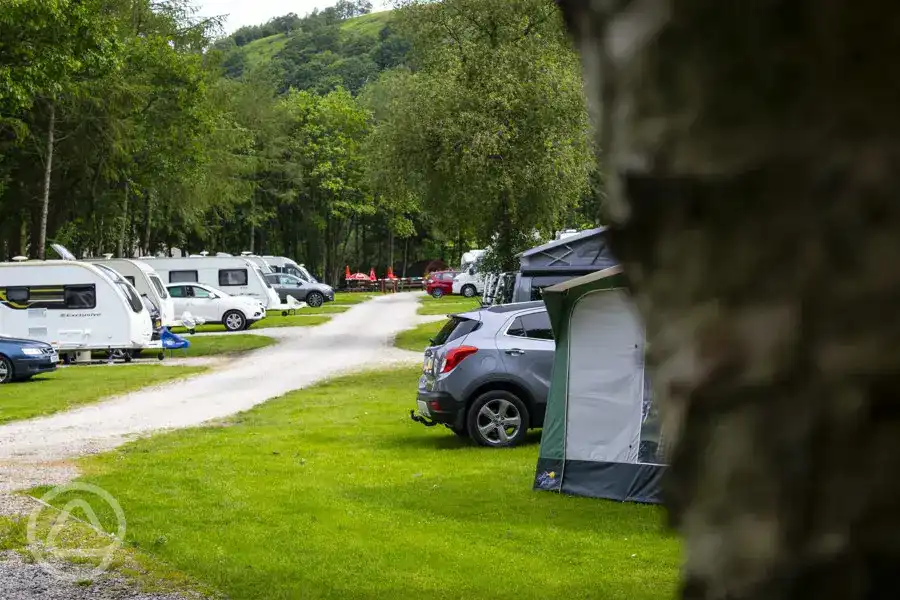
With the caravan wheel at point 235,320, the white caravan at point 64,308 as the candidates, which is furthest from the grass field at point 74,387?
the caravan wheel at point 235,320

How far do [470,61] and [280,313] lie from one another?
24859 mm

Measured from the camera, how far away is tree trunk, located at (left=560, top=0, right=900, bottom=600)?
998 millimetres

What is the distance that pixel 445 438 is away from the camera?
601 inches

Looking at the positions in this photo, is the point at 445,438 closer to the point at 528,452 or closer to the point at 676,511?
the point at 528,452

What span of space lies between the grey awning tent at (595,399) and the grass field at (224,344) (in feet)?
71.7

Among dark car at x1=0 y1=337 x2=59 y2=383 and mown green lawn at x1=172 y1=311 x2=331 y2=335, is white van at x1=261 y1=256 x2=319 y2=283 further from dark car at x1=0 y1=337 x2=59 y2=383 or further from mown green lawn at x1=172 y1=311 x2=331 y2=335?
dark car at x1=0 y1=337 x2=59 y2=383

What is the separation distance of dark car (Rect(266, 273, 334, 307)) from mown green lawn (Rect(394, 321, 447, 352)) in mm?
16890

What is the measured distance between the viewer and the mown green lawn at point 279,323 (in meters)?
42.3

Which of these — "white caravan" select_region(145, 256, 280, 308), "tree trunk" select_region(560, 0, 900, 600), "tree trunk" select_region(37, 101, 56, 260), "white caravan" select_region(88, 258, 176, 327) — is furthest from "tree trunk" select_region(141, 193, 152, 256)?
"tree trunk" select_region(560, 0, 900, 600)

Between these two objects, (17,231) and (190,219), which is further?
(190,219)

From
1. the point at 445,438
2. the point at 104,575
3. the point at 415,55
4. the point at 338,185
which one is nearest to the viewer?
the point at 104,575

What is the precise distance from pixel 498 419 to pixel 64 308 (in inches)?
732

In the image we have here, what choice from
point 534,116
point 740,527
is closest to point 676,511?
point 740,527

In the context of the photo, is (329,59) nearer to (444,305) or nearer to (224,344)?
(444,305)
